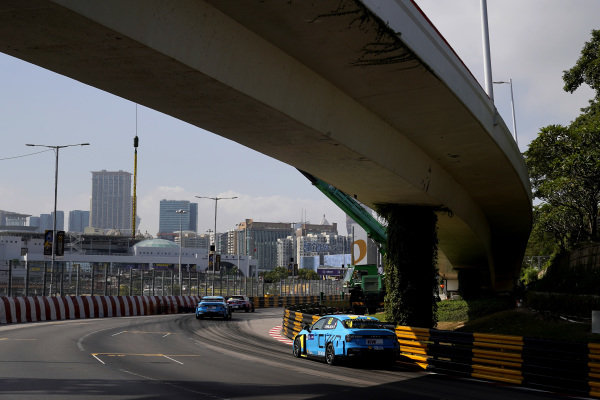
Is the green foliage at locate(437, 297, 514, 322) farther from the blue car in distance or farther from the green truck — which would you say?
the blue car in distance

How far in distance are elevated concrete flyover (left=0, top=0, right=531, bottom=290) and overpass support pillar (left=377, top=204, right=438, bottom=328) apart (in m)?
3.01

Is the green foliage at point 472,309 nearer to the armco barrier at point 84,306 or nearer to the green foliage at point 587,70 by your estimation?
the green foliage at point 587,70

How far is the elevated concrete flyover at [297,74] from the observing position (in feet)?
28.6

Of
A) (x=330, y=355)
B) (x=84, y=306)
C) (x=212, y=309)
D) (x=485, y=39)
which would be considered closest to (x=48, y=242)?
(x=84, y=306)

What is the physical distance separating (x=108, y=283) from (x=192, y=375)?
3291 cm

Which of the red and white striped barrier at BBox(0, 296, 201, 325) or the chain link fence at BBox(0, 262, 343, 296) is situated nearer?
the red and white striped barrier at BBox(0, 296, 201, 325)

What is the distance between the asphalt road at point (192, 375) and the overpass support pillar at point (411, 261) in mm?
4155

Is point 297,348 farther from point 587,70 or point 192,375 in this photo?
point 587,70

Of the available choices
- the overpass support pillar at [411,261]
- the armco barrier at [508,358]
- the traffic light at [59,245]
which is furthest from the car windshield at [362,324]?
the traffic light at [59,245]

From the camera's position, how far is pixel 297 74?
11883 millimetres

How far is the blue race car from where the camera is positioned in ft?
54.3

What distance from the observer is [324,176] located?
1681 cm

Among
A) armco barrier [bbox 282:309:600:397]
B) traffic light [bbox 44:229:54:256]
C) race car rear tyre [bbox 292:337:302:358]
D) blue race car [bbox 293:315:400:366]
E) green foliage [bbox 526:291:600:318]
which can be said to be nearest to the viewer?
armco barrier [bbox 282:309:600:397]

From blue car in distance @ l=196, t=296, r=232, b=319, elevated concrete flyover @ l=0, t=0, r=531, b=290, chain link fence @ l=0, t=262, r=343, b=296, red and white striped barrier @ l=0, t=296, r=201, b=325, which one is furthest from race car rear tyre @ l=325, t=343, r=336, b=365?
chain link fence @ l=0, t=262, r=343, b=296
